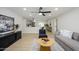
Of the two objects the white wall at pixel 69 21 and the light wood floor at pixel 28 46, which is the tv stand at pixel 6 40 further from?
the white wall at pixel 69 21

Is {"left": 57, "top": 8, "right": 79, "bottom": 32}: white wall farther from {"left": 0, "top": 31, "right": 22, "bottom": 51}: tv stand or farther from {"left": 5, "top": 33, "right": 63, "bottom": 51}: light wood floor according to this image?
{"left": 0, "top": 31, "right": 22, "bottom": 51}: tv stand

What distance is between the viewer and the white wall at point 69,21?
2090 mm

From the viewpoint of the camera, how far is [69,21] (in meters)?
2.17

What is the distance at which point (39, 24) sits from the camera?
2.36 metres

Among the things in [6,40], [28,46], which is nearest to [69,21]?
[28,46]

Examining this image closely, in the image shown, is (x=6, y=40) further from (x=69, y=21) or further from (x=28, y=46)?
(x=69, y=21)

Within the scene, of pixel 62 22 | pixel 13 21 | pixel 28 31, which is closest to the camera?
pixel 62 22

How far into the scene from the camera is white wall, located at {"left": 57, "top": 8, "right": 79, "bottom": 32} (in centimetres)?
209
